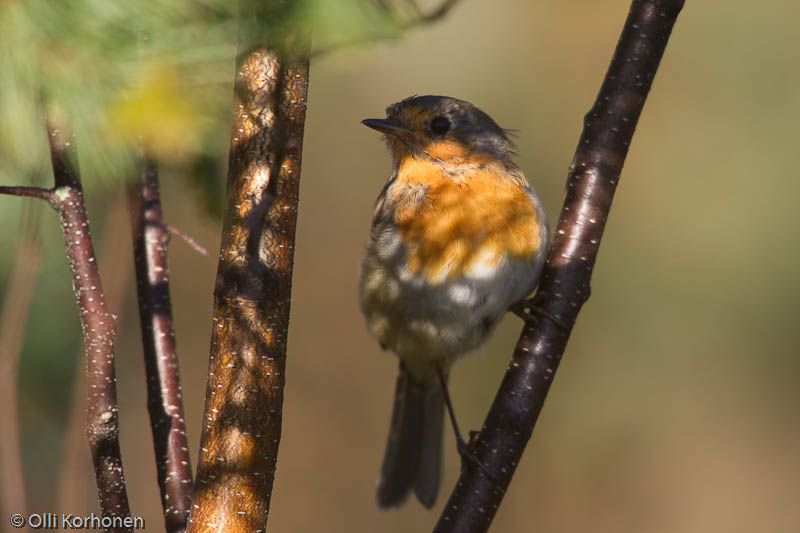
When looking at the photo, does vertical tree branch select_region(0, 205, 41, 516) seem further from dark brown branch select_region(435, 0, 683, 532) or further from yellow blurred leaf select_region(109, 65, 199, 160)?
dark brown branch select_region(435, 0, 683, 532)

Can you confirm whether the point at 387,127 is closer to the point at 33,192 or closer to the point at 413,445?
the point at 413,445

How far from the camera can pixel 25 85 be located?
1343 millimetres

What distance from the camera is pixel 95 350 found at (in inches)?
66.4

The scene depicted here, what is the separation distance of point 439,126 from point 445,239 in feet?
2.11

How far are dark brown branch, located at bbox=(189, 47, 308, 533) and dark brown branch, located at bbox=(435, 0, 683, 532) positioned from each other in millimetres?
686

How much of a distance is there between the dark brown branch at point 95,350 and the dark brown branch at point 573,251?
2.61 feet

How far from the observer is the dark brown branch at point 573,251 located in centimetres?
212

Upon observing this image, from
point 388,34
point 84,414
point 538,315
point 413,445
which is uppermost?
point 388,34

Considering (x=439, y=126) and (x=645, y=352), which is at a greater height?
(x=439, y=126)

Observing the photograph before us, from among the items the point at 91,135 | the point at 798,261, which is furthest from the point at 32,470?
the point at 798,261

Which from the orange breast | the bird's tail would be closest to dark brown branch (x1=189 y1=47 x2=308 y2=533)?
the orange breast

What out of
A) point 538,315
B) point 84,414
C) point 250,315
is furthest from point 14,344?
point 538,315

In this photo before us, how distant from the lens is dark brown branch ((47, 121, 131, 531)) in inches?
65.6

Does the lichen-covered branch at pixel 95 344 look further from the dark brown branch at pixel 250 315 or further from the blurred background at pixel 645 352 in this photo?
the blurred background at pixel 645 352
